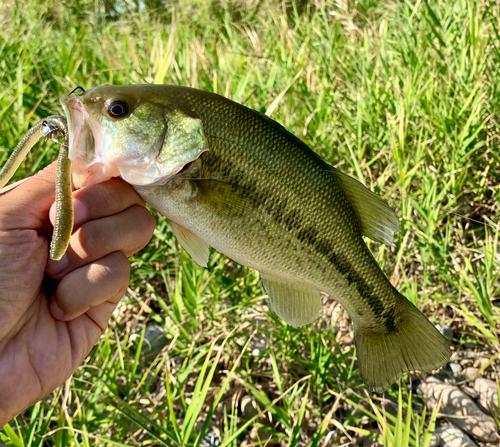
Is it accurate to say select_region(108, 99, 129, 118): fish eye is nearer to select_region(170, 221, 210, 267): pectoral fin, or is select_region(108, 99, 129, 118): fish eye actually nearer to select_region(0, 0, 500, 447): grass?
select_region(170, 221, 210, 267): pectoral fin

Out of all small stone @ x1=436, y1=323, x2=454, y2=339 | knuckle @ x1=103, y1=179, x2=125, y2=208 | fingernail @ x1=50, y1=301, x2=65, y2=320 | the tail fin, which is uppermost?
knuckle @ x1=103, y1=179, x2=125, y2=208

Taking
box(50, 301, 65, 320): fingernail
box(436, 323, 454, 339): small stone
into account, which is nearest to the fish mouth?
box(50, 301, 65, 320): fingernail

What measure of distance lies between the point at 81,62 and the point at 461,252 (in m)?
3.55

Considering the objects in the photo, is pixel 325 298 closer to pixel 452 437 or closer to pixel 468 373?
pixel 468 373

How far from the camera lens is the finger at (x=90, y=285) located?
58.6 inches

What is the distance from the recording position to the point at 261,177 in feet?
4.88

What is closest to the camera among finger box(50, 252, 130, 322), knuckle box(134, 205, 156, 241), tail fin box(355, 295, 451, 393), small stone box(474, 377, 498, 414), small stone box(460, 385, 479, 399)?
finger box(50, 252, 130, 322)

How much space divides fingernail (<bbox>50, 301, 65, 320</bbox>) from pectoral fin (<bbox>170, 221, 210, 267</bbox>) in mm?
452

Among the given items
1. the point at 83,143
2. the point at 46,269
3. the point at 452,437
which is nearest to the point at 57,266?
the point at 46,269

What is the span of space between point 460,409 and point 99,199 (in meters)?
2.21

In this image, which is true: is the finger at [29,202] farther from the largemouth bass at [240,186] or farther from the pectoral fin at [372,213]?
the pectoral fin at [372,213]

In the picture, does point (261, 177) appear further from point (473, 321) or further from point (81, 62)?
point (81, 62)

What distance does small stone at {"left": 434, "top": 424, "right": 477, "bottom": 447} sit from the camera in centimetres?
241

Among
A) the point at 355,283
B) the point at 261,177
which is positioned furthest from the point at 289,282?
the point at 261,177
